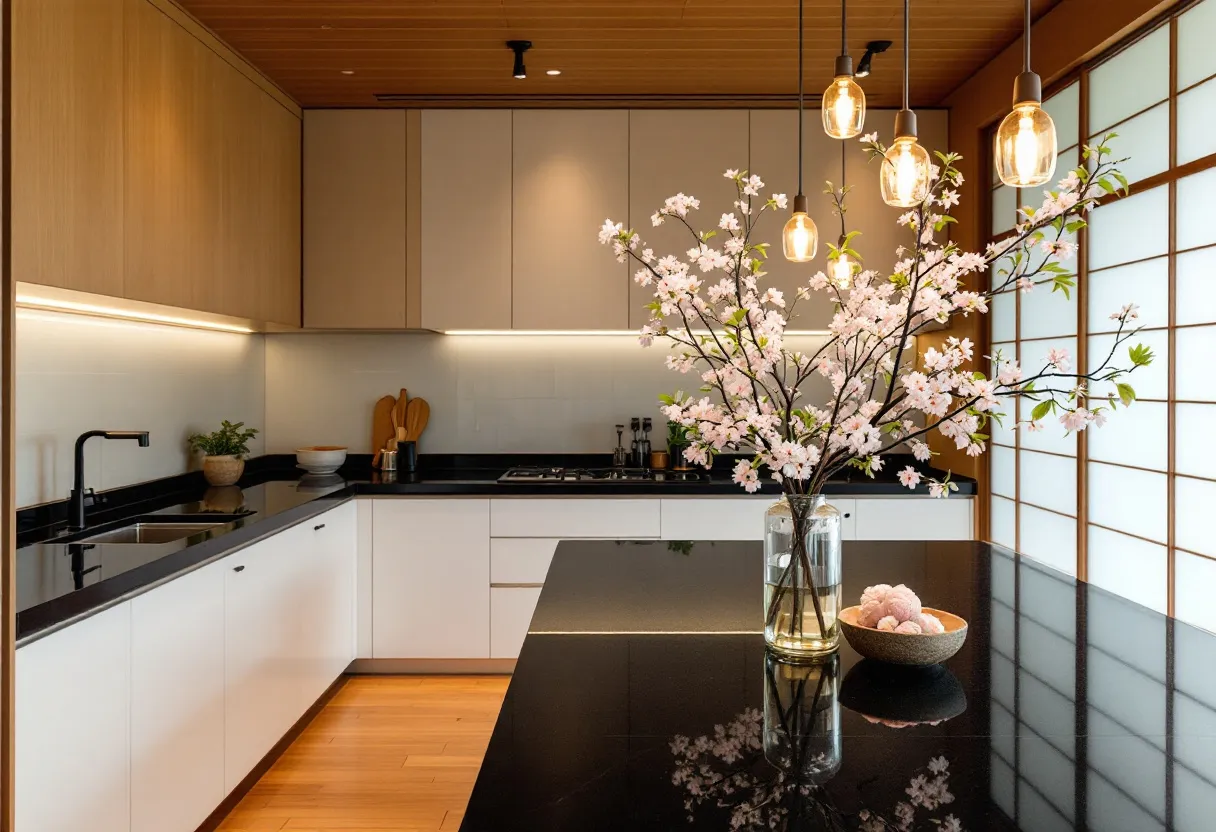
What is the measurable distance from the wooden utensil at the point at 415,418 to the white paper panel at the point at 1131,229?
9.77 feet

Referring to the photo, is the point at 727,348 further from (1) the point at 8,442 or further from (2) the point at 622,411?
(2) the point at 622,411

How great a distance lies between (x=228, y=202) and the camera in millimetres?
3400

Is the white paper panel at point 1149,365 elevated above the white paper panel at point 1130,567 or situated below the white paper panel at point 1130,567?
above

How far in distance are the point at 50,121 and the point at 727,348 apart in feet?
6.23

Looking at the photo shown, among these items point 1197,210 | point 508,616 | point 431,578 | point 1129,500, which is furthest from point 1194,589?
point 431,578

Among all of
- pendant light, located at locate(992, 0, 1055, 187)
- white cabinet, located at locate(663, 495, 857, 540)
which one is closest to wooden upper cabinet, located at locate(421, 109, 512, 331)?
white cabinet, located at locate(663, 495, 857, 540)

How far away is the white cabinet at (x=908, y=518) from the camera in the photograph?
3.88 metres

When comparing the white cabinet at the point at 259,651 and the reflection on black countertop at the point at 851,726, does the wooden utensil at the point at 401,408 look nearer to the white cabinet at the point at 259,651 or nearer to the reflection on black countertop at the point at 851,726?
the white cabinet at the point at 259,651

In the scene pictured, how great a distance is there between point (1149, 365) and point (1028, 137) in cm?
194

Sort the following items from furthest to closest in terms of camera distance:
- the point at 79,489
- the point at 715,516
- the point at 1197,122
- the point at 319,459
→ the point at 319,459 < the point at 715,516 < the point at 79,489 < the point at 1197,122

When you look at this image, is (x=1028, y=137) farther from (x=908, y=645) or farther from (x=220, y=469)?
(x=220, y=469)

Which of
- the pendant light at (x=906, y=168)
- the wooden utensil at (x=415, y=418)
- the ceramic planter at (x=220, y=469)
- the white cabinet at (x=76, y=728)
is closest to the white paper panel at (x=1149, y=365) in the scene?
the pendant light at (x=906, y=168)

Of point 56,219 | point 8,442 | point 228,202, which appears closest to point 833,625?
point 8,442

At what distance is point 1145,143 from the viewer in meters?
2.80
